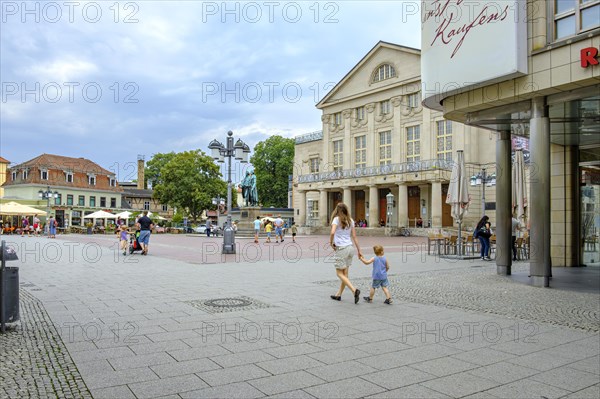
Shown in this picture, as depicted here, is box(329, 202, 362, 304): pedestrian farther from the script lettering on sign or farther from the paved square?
the script lettering on sign

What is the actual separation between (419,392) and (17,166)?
8314cm

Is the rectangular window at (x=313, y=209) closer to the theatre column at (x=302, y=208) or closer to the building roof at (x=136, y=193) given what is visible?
the theatre column at (x=302, y=208)

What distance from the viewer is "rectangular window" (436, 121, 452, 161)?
49.4 metres

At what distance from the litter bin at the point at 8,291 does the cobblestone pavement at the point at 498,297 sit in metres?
6.39

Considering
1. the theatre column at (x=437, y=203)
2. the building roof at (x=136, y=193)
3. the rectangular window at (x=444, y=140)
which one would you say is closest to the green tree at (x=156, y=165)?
the building roof at (x=136, y=193)

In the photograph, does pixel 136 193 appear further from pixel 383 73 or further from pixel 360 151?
pixel 383 73

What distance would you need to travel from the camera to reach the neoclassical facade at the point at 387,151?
47281 millimetres

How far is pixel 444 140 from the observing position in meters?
50.0

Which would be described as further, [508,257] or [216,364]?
[508,257]

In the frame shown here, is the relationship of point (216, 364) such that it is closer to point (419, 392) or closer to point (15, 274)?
point (419, 392)

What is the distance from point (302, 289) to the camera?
33.6 feet

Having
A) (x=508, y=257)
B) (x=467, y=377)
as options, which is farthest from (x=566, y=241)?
(x=467, y=377)

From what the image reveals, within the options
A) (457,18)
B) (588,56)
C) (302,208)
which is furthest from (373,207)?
(588,56)

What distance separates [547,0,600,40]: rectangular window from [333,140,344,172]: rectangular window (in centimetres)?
5047
